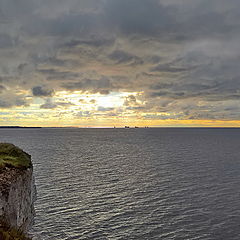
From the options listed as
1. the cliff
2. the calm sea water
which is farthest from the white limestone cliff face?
the calm sea water

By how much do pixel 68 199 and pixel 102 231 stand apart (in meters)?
12.6

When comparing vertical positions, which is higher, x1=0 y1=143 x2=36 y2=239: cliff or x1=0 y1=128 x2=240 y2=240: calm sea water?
x1=0 y1=143 x2=36 y2=239: cliff

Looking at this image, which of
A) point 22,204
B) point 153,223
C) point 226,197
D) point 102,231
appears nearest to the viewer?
point 22,204

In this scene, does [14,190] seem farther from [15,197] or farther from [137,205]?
[137,205]

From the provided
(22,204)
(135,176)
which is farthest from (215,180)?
(22,204)

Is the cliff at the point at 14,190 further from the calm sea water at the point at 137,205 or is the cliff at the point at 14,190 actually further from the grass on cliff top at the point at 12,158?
the calm sea water at the point at 137,205

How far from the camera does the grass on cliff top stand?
70.6 ft

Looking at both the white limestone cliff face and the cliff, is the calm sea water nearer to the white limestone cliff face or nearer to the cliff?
the white limestone cliff face

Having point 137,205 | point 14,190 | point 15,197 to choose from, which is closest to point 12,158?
point 14,190

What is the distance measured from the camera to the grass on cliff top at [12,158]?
70.6 feet

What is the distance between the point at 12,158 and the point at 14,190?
5.26 metres

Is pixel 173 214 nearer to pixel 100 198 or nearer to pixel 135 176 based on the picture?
pixel 100 198

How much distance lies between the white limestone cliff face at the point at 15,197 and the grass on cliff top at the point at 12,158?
0.67 m

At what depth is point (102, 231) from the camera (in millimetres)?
31891
